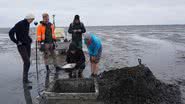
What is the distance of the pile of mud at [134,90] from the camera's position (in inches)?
329

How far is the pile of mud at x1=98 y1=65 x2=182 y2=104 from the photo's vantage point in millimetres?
8359

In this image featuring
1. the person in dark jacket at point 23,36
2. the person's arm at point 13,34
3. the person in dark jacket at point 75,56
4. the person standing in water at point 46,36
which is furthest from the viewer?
the person standing in water at point 46,36

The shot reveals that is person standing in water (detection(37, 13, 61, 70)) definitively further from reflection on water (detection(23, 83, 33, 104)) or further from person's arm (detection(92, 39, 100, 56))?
person's arm (detection(92, 39, 100, 56))

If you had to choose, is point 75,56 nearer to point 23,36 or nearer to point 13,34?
point 23,36

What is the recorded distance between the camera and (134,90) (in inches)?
338

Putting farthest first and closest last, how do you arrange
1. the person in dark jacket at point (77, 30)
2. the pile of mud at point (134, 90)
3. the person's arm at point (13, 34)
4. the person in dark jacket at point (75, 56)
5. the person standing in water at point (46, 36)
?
the person in dark jacket at point (77, 30) < the person standing in water at point (46, 36) < the person's arm at point (13, 34) < the person in dark jacket at point (75, 56) < the pile of mud at point (134, 90)

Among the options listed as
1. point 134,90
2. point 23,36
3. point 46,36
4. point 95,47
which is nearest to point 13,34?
point 23,36

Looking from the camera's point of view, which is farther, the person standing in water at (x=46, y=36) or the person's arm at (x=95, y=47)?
the person standing in water at (x=46, y=36)

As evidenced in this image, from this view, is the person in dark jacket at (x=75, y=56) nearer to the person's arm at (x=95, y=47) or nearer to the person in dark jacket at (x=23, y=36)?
the person's arm at (x=95, y=47)

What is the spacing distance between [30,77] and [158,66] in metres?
7.17

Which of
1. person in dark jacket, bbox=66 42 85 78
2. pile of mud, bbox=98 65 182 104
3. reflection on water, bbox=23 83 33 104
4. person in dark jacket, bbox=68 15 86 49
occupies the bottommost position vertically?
reflection on water, bbox=23 83 33 104

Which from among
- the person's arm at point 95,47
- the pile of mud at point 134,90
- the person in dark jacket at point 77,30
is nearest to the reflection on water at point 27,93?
the pile of mud at point 134,90

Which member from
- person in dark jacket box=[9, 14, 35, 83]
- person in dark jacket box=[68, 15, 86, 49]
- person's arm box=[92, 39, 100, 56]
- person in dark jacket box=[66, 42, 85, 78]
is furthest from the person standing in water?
person in dark jacket box=[66, 42, 85, 78]

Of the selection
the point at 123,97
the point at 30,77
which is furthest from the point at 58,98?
the point at 30,77
